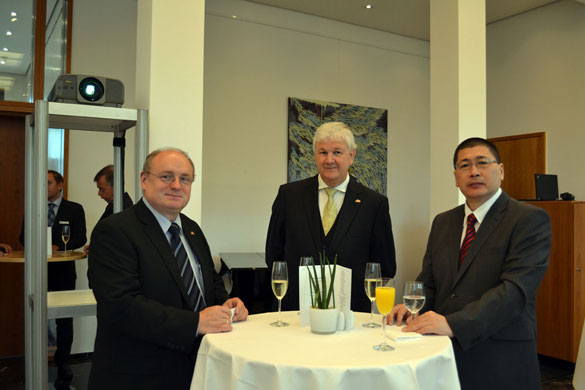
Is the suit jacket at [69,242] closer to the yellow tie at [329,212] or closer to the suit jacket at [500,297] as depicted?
the yellow tie at [329,212]

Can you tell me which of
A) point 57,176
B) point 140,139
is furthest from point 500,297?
point 57,176

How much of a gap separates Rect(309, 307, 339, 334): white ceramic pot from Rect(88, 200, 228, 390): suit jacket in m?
0.44

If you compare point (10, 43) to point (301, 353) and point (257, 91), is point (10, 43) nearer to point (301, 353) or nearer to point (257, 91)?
point (257, 91)

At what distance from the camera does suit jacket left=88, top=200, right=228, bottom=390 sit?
6.03ft

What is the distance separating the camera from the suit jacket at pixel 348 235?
9.03 ft

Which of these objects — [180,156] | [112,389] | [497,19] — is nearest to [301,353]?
[112,389]

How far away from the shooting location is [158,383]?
1945 millimetres

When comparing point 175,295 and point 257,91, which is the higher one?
point 257,91

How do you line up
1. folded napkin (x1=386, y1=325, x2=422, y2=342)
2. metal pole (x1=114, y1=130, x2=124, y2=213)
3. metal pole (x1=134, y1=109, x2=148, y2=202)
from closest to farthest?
folded napkin (x1=386, y1=325, x2=422, y2=342), metal pole (x1=134, y1=109, x2=148, y2=202), metal pole (x1=114, y1=130, x2=124, y2=213)

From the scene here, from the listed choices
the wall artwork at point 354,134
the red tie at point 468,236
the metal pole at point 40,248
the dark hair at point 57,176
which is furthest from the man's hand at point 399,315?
the wall artwork at point 354,134

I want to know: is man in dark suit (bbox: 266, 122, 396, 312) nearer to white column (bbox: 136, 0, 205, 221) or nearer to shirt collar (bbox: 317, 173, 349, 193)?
shirt collar (bbox: 317, 173, 349, 193)

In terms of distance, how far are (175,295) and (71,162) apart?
12.3ft

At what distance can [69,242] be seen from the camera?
15.5 feet

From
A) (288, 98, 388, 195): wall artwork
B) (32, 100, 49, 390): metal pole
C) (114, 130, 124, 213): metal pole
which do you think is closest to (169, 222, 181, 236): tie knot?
(32, 100, 49, 390): metal pole
